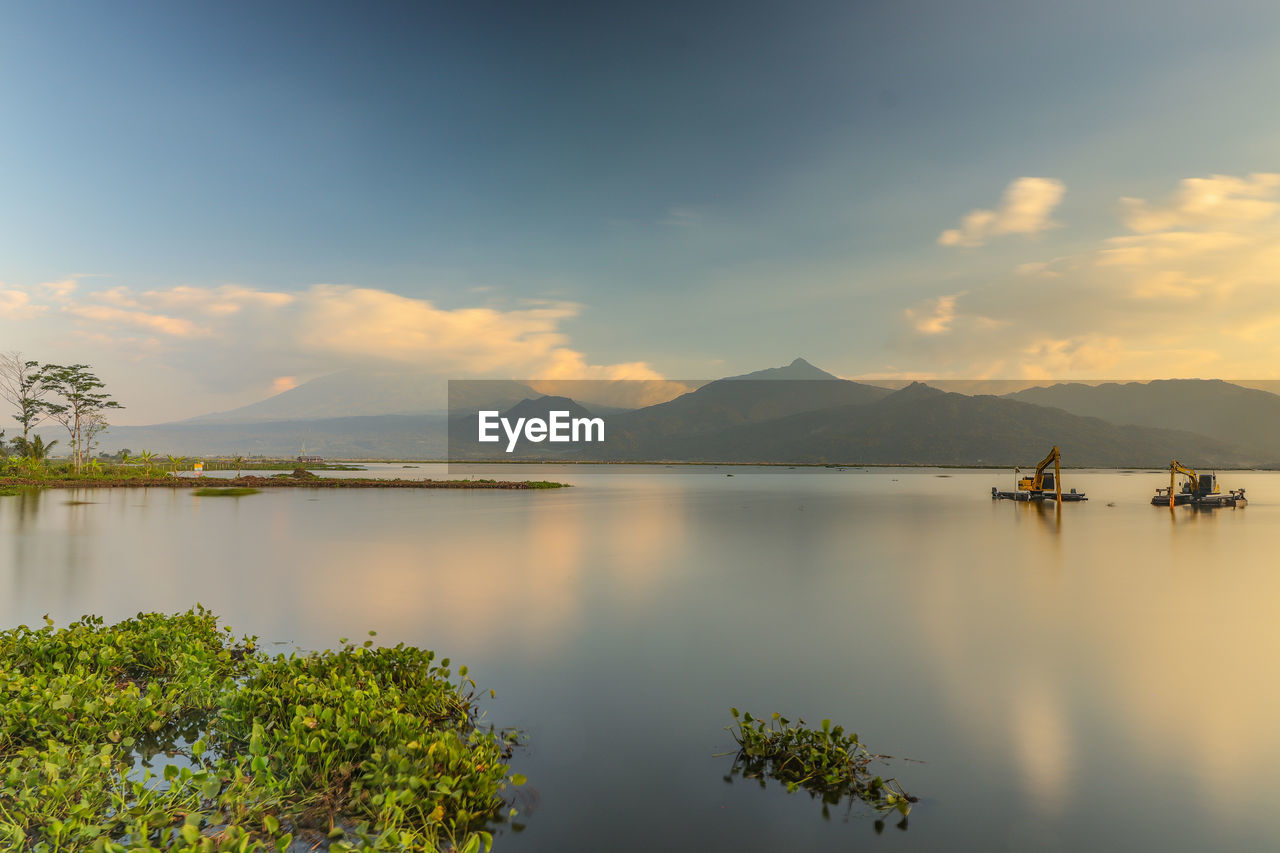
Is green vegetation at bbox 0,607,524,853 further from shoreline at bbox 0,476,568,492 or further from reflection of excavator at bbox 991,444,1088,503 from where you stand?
reflection of excavator at bbox 991,444,1088,503

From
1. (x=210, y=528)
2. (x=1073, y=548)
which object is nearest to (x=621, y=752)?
(x=1073, y=548)

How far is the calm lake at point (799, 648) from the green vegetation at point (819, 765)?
185mm

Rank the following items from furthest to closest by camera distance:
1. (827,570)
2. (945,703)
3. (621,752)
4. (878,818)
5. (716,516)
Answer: (716,516)
(827,570)
(945,703)
(621,752)
(878,818)

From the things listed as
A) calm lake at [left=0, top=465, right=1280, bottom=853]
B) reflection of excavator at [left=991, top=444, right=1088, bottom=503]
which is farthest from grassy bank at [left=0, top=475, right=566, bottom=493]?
reflection of excavator at [left=991, top=444, right=1088, bottom=503]

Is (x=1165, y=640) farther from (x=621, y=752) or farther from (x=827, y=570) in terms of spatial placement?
(x=621, y=752)

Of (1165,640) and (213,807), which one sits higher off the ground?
(213,807)

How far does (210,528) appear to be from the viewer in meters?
26.8

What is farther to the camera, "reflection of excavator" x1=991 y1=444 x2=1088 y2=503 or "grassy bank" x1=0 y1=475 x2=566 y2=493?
"reflection of excavator" x1=991 y1=444 x2=1088 y2=503

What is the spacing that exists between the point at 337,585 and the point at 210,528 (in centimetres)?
1532

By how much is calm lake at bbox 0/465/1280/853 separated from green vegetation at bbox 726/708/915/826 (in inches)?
7.3

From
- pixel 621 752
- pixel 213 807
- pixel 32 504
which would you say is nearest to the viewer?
pixel 213 807

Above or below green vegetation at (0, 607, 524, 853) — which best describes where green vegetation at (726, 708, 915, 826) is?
below

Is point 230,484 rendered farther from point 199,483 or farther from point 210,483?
point 199,483

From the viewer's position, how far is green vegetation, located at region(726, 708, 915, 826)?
5844 mm
